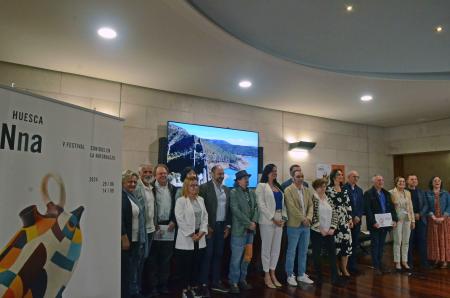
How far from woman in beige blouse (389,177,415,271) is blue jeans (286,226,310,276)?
5.55 feet

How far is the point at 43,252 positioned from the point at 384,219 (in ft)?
15.1

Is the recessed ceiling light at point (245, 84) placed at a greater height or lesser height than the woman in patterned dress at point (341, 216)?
greater

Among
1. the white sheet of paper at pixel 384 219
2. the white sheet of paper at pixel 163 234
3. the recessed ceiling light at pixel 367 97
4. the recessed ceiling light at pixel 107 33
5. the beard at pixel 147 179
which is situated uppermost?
the recessed ceiling light at pixel 367 97

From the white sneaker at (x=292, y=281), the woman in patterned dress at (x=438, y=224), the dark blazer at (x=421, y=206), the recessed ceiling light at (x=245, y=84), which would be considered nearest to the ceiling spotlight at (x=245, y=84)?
the recessed ceiling light at (x=245, y=84)

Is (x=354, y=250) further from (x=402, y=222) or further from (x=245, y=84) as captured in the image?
(x=245, y=84)

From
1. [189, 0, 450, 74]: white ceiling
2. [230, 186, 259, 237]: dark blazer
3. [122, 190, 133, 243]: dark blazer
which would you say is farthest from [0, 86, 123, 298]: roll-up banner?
[230, 186, 259, 237]: dark blazer

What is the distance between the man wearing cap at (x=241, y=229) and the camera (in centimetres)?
395

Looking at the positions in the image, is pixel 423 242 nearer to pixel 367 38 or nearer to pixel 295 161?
pixel 295 161

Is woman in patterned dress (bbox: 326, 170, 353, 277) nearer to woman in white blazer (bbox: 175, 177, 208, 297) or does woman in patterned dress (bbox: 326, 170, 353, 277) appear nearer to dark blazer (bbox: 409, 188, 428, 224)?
dark blazer (bbox: 409, 188, 428, 224)

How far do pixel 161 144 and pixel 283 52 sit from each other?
93.3 inches

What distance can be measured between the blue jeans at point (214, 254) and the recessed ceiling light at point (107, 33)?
2.33 metres

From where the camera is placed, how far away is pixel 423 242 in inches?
213

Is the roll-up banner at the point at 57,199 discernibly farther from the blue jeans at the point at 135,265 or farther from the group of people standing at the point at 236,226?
the blue jeans at the point at 135,265

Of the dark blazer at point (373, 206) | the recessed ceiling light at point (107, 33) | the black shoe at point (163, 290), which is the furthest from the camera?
the dark blazer at point (373, 206)
